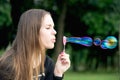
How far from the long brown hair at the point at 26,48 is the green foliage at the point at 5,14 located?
9609 millimetres

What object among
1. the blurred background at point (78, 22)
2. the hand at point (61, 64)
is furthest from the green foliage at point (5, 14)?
the hand at point (61, 64)

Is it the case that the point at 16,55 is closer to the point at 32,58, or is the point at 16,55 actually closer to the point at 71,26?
Answer: the point at 32,58

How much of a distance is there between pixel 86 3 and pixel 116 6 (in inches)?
42.3

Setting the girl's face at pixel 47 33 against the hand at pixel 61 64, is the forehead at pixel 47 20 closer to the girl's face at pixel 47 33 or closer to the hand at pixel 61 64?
the girl's face at pixel 47 33

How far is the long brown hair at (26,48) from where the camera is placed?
11.9 ft

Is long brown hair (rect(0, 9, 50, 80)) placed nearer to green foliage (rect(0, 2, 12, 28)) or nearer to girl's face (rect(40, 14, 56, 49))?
girl's face (rect(40, 14, 56, 49))

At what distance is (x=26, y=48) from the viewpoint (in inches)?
144

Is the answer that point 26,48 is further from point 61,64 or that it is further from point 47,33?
point 61,64

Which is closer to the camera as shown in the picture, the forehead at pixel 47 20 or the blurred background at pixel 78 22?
the forehead at pixel 47 20

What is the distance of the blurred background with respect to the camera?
13688mm

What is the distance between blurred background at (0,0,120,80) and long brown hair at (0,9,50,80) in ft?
31.3

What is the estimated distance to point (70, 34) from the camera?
16.9 m

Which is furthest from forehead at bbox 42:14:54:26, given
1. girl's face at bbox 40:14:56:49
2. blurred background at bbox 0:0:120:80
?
blurred background at bbox 0:0:120:80

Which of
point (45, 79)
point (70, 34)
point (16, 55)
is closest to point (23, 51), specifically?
point (16, 55)
